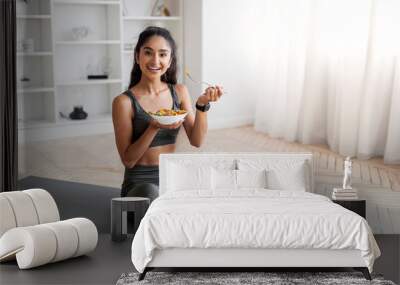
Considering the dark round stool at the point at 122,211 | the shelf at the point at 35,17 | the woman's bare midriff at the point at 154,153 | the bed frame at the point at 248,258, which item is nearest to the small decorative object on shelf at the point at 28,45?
the shelf at the point at 35,17

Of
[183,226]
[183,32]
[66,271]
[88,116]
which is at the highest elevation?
[183,32]

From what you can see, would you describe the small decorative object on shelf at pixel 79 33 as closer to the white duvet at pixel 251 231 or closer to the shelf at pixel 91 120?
the shelf at pixel 91 120

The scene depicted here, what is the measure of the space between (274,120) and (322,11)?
108cm

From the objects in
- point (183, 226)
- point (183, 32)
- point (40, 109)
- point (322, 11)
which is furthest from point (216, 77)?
point (183, 226)

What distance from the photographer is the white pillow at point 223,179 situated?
21.1ft

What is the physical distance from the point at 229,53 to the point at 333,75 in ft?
3.17

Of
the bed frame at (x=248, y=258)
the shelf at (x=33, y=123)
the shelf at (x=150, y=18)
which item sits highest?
the shelf at (x=150, y=18)

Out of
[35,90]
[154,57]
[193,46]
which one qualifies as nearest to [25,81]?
[35,90]

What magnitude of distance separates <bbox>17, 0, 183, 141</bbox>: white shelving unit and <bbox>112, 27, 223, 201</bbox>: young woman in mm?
90

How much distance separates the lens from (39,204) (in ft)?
20.5

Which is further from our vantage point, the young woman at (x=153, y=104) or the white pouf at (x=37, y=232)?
the young woman at (x=153, y=104)

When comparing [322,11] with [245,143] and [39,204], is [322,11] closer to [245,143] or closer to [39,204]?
[245,143]

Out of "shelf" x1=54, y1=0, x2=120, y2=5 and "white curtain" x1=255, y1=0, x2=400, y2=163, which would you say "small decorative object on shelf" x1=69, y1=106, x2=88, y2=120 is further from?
"white curtain" x1=255, y1=0, x2=400, y2=163

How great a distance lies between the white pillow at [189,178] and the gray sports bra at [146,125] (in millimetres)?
539
